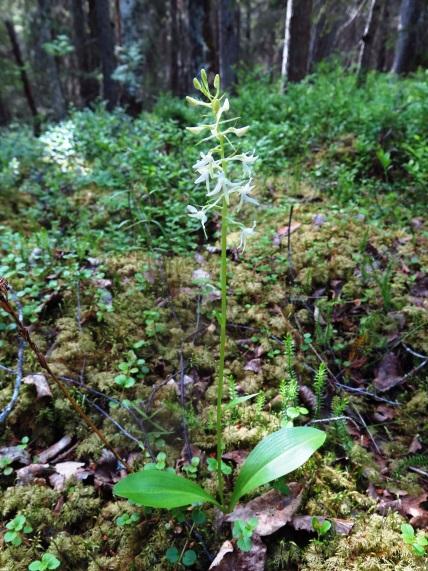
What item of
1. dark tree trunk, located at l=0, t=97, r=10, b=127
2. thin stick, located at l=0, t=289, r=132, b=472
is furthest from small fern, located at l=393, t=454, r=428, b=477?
dark tree trunk, located at l=0, t=97, r=10, b=127

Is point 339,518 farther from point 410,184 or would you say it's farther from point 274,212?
point 410,184

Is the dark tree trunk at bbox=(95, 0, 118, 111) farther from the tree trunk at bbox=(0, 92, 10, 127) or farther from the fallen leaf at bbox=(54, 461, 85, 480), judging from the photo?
the tree trunk at bbox=(0, 92, 10, 127)

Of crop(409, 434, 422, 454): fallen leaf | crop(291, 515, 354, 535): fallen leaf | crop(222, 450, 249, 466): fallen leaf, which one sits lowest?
crop(409, 434, 422, 454): fallen leaf

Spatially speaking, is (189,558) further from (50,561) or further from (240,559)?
(50,561)

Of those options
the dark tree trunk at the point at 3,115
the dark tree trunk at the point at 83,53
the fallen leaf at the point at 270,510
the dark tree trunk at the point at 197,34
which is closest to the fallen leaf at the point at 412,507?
the fallen leaf at the point at 270,510

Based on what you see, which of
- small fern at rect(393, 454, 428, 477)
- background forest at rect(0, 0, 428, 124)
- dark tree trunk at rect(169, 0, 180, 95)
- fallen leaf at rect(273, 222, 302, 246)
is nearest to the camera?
small fern at rect(393, 454, 428, 477)

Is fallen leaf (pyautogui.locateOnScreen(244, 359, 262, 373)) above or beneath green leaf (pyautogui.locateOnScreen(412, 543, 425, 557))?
beneath

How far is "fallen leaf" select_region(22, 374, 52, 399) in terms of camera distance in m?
2.26

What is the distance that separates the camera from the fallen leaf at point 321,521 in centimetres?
165

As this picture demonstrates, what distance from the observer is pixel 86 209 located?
165 inches

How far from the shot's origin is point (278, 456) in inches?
62.6

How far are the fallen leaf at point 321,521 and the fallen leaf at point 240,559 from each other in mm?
168

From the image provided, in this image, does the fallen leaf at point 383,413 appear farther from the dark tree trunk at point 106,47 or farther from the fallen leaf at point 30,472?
the dark tree trunk at point 106,47

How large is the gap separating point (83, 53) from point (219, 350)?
15.9 m
